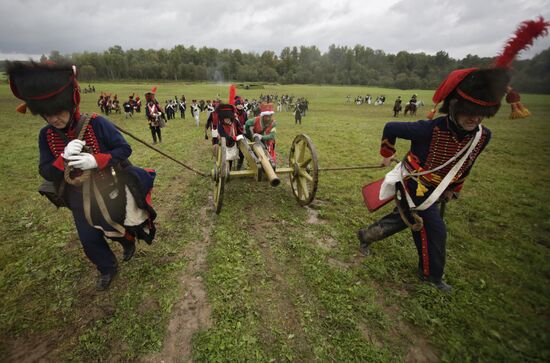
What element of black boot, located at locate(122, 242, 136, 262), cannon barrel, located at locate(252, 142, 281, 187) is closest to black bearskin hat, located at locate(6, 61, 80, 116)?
black boot, located at locate(122, 242, 136, 262)

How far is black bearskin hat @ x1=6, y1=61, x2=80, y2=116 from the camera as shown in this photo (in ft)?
7.17

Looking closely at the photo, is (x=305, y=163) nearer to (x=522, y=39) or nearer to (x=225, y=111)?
(x=225, y=111)

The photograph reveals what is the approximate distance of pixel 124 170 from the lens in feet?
9.29

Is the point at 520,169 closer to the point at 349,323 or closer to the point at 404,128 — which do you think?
the point at 404,128

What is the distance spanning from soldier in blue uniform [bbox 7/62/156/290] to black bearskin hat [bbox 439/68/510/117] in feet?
11.3

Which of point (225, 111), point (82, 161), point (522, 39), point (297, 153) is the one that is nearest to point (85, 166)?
point (82, 161)

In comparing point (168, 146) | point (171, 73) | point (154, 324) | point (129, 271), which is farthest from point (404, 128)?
point (171, 73)

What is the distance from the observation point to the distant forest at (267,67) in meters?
85.7

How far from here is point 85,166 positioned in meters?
2.39

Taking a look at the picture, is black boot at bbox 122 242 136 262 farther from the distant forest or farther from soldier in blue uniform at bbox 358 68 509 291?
the distant forest

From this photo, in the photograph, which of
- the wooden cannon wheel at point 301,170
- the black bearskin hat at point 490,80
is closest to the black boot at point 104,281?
the wooden cannon wheel at point 301,170

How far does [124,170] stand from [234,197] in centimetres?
292

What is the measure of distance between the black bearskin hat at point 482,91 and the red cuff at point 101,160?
11.3 feet

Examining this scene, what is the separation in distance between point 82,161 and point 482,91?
371 cm
